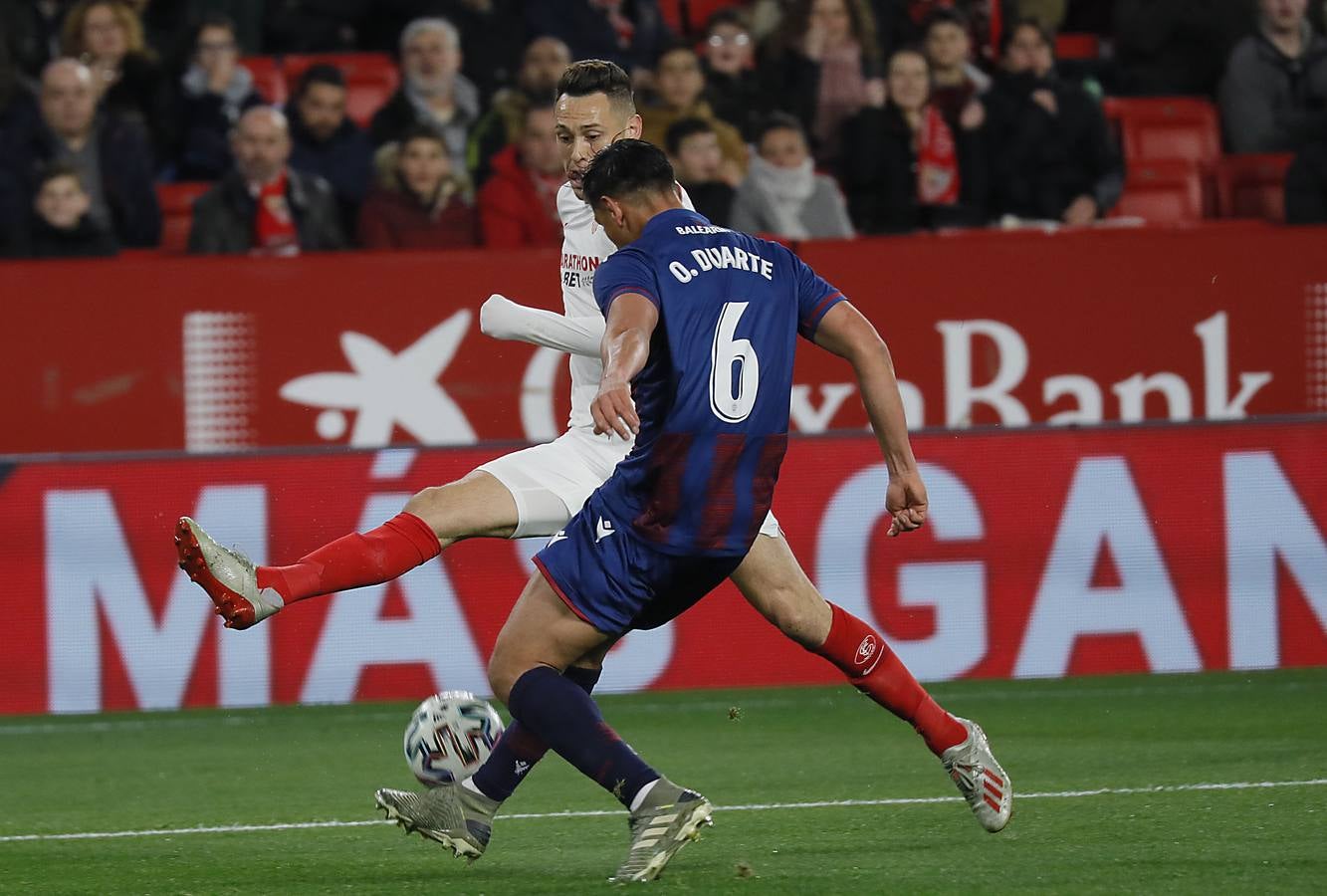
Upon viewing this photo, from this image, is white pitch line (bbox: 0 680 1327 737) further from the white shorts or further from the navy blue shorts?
the navy blue shorts

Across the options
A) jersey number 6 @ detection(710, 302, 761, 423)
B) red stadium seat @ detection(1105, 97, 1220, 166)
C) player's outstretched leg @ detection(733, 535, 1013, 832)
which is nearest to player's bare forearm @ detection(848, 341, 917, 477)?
jersey number 6 @ detection(710, 302, 761, 423)

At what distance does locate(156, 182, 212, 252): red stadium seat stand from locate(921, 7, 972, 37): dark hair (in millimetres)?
4013

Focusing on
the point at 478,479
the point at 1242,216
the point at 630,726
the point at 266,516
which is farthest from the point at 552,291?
the point at 478,479

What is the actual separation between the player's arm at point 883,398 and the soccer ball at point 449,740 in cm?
122

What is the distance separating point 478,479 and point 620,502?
0.76 m

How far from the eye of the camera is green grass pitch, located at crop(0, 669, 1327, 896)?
5582mm

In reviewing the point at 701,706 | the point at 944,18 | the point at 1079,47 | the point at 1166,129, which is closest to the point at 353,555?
the point at 701,706

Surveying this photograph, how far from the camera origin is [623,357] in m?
5.03

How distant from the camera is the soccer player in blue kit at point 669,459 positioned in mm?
5312

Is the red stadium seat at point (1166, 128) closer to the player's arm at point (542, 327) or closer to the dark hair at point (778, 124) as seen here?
the dark hair at point (778, 124)

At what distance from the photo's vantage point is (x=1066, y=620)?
31.5 feet

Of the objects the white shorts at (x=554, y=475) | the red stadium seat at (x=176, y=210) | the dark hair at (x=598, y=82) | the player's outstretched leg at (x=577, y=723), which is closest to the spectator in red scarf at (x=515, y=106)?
the red stadium seat at (x=176, y=210)

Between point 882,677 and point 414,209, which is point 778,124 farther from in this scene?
point 882,677

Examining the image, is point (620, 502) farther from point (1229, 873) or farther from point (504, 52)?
point (504, 52)
